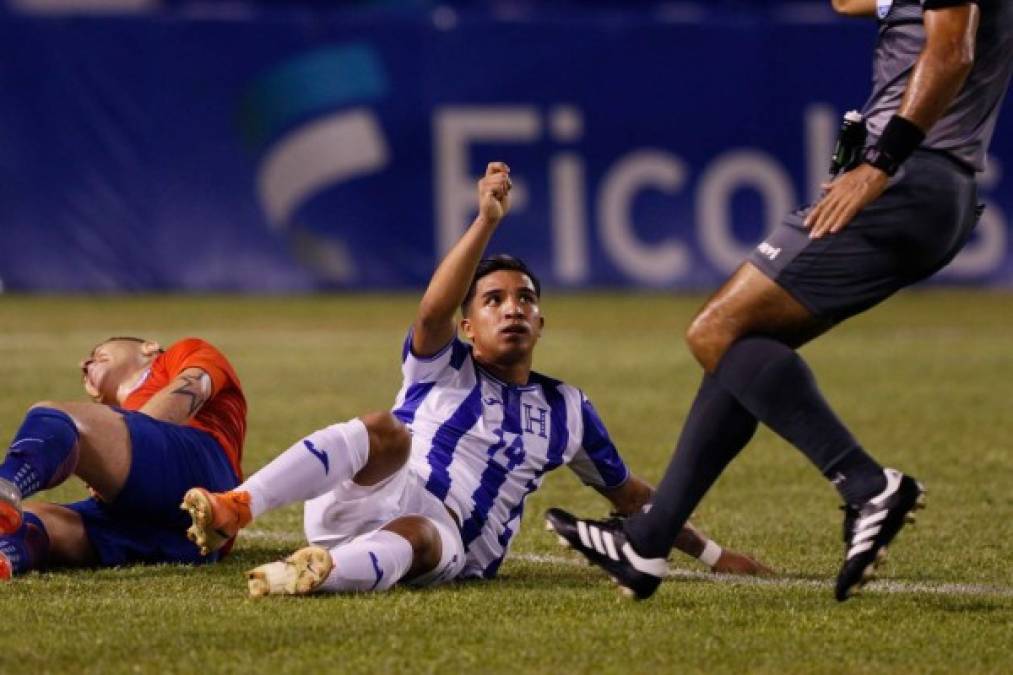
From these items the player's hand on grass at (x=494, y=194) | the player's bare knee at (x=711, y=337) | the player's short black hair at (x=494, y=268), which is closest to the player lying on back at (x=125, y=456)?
the player's short black hair at (x=494, y=268)

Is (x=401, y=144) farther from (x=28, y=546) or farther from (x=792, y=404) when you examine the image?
(x=792, y=404)

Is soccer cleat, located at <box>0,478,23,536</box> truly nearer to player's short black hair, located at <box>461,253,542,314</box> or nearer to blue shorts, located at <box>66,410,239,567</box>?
blue shorts, located at <box>66,410,239,567</box>

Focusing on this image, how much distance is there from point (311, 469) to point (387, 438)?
10.0 inches

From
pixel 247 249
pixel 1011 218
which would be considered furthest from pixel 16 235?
pixel 1011 218

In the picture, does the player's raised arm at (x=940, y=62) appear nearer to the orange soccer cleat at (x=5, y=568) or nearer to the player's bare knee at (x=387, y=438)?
the player's bare knee at (x=387, y=438)

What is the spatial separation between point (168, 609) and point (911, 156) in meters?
2.20

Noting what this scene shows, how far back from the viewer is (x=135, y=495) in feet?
18.5

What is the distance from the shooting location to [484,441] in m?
5.64

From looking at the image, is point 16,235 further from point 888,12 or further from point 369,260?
point 888,12

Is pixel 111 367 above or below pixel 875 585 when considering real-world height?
above

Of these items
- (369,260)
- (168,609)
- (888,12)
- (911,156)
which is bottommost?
(369,260)

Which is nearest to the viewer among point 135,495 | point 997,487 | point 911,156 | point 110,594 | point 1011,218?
point 911,156

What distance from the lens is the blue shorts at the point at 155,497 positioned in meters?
5.61

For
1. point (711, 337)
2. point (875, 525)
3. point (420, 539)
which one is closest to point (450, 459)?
point (420, 539)
